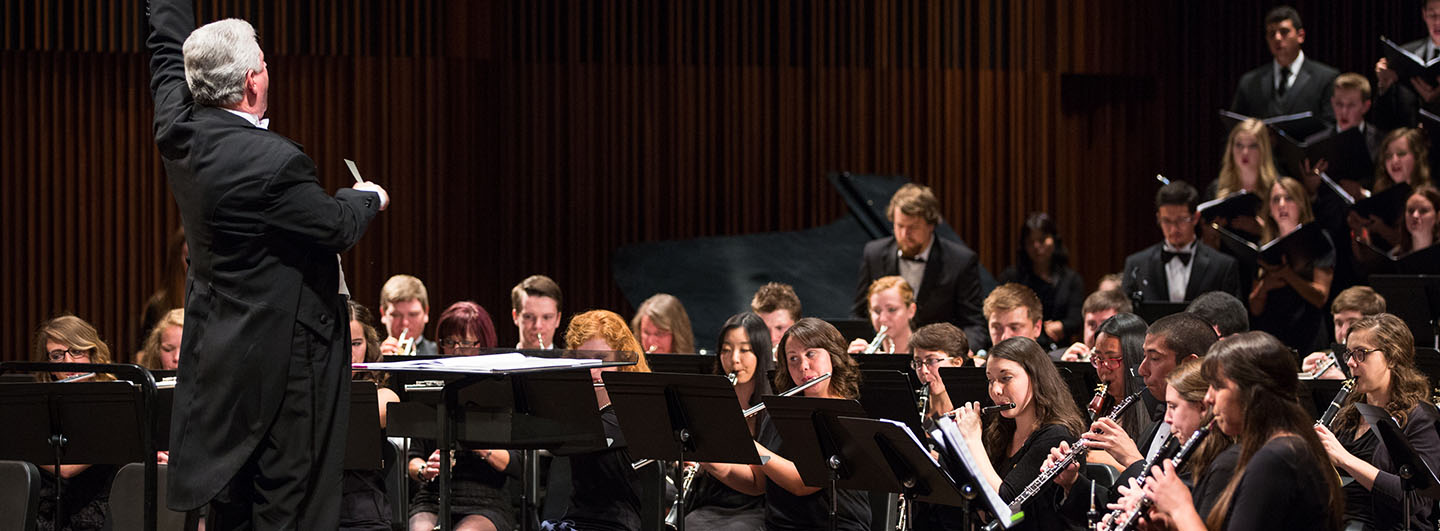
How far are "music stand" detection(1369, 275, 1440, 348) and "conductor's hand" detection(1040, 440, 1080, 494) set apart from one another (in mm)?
2644

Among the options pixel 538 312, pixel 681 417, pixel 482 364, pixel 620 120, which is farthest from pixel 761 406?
pixel 620 120

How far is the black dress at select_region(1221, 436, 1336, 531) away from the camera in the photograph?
262 cm

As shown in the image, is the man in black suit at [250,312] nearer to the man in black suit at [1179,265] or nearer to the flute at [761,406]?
the flute at [761,406]

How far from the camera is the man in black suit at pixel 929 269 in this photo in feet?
22.2

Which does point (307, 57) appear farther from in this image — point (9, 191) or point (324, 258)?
point (324, 258)

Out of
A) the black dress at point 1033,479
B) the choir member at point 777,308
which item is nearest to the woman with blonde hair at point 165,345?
the choir member at point 777,308

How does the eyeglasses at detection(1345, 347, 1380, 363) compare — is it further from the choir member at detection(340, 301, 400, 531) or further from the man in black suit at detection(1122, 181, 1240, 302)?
the choir member at detection(340, 301, 400, 531)

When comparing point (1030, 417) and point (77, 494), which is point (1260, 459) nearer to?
point (1030, 417)

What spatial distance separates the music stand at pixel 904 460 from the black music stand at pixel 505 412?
0.67m

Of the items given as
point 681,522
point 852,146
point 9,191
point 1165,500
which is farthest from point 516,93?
point 1165,500

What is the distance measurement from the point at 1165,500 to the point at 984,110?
6.91m

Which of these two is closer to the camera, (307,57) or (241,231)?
(241,231)

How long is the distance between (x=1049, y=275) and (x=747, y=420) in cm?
332

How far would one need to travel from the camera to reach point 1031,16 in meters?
9.39
